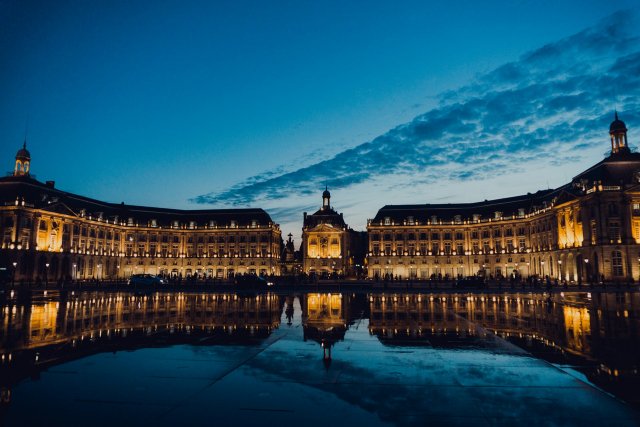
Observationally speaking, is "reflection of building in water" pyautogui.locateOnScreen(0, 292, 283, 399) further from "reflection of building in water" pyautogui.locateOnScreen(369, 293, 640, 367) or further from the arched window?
the arched window

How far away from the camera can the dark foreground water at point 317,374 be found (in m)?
6.22

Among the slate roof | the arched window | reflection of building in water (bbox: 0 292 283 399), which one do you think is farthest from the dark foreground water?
the slate roof

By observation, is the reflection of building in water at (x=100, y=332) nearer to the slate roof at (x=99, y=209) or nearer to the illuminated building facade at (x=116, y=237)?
the illuminated building facade at (x=116, y=237)

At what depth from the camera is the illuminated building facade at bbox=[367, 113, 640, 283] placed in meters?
65.5

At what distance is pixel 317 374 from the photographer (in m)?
8.47

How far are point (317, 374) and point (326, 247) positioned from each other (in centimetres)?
10162

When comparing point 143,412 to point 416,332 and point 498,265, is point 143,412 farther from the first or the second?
point 498,265

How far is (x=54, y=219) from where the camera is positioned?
265 feet

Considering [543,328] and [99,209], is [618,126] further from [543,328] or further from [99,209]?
[99,209]

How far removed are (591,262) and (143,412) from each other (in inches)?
2913

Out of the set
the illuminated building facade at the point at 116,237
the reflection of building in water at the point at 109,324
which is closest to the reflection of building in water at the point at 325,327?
the reflection of building in water at the point at 109,324

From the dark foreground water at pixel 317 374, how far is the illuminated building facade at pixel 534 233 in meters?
53.6

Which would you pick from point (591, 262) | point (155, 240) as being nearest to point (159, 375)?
point (591, 262)

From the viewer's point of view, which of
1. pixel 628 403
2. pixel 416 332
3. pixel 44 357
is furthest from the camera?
pixel 416 332
